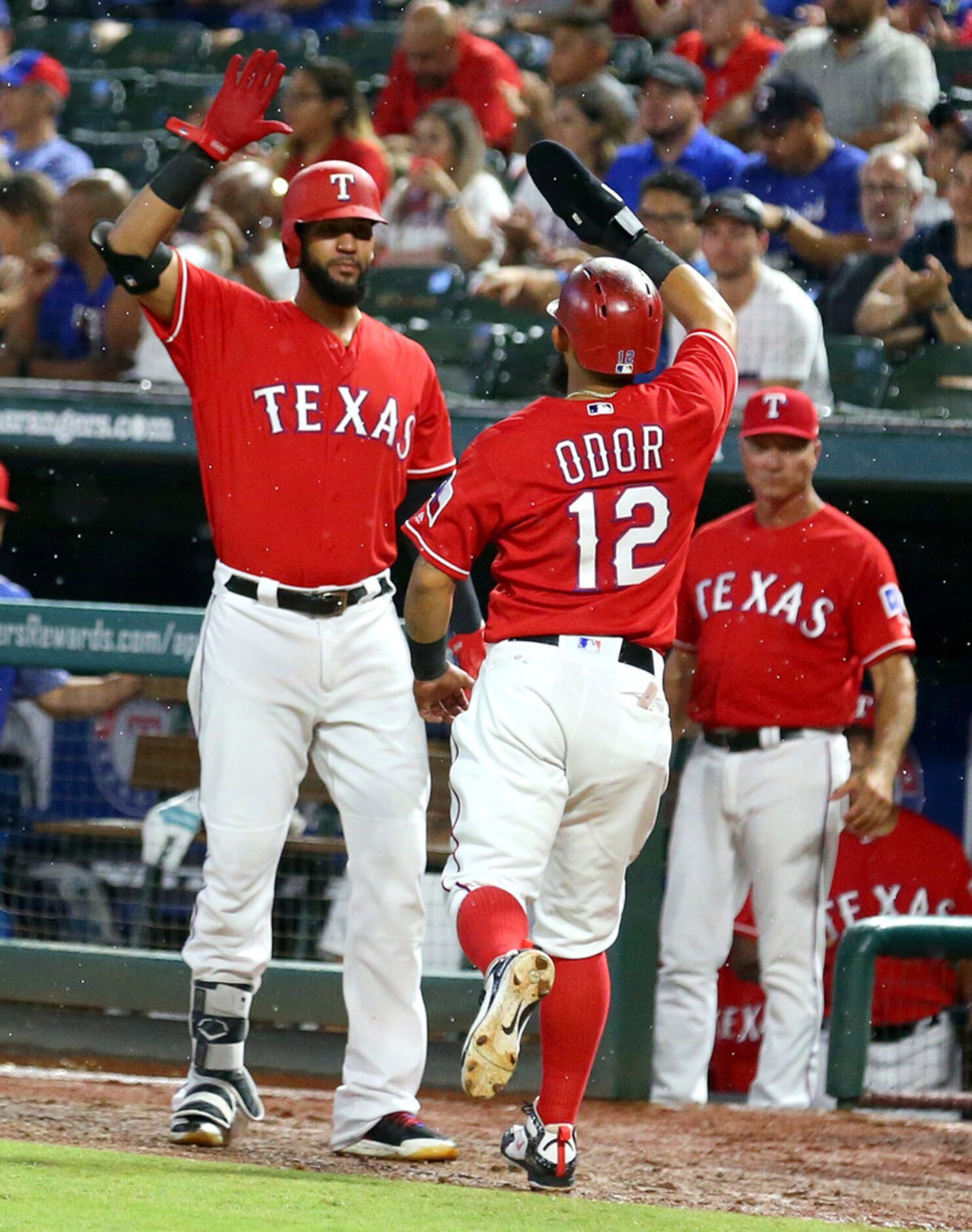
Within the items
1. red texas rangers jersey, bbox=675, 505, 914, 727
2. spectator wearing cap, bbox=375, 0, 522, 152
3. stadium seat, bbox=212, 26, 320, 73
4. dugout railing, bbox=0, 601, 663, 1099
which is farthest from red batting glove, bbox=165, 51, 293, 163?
stadium seat, bbox=212, 26, 320, 73

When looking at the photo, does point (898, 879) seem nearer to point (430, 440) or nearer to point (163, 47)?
point (430, 440)

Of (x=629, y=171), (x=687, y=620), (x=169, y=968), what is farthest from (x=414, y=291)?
(x=169, y=968)

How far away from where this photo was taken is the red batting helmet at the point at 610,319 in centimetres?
335

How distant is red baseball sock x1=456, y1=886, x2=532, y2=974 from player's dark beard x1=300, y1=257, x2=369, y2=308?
4.03 ft

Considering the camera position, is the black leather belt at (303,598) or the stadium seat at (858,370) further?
the stadium seat at (858,370)

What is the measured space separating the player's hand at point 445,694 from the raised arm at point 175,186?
2.88 feet

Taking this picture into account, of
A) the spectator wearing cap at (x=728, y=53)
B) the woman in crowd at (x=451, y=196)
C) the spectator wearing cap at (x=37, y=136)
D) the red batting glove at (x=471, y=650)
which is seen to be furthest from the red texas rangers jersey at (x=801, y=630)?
the spectator wearing cap at (x=37, y=136)

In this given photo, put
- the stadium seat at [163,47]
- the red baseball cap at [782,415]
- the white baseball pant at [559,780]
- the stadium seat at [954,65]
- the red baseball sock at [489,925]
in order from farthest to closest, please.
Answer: the stadium seat at [163,47]
the stadium seat at [954,65]
the red baseball cap at [782,415]
the white baseball pant at [559,780]
the red baseball sock at [489,925]

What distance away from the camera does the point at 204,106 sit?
8984mm

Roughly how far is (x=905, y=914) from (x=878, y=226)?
2.24 m

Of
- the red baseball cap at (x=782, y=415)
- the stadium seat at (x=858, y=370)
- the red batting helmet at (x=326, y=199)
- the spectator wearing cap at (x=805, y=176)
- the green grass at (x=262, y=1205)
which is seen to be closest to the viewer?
the green grass at (x=262, y=1205)

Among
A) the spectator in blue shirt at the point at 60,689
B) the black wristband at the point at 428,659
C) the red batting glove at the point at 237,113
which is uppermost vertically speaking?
the red batting glove at the point at 237,113

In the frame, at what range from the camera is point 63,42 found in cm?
1045

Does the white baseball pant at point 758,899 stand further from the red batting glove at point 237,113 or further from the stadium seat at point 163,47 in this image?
the stadium seat at point 163,47
